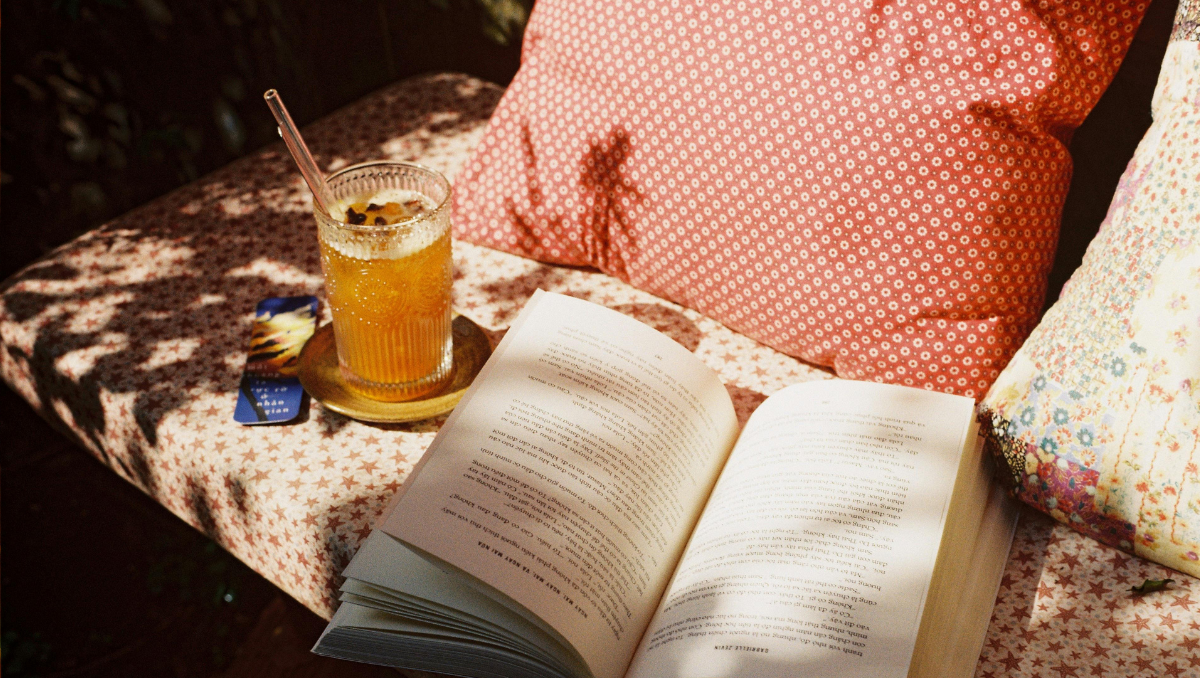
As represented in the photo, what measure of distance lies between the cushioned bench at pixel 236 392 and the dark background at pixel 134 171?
1.12 ft

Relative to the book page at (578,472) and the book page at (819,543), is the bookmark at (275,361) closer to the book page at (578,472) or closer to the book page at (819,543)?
the book page at (578,472)

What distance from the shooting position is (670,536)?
2.68 ft

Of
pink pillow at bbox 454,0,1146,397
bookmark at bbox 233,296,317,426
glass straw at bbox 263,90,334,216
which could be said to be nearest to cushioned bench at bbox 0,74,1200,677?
bookmark at bbox 233,296,317,426

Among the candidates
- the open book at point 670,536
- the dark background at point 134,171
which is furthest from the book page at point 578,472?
the dark background at point 134,171

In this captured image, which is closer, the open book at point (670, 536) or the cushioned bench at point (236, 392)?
the open book at point (670, 536)

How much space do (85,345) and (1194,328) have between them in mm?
1287

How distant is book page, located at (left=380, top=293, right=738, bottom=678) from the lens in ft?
2.34

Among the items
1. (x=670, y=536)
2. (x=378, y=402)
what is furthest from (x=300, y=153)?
(x=670, y=536)

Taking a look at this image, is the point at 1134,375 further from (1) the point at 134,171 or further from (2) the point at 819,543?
(1) the point at 134,171

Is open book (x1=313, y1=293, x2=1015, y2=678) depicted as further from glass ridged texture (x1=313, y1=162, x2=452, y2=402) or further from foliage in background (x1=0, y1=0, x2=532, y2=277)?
foliage in background (x1=0, y1=0, x2=532, y2=277)

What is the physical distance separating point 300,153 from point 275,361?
1.04 feet

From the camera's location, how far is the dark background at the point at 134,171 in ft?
5.03

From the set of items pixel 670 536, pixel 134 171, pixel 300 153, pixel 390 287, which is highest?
pixel 300 153

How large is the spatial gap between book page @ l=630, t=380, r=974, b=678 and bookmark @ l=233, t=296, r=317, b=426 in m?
0.54
